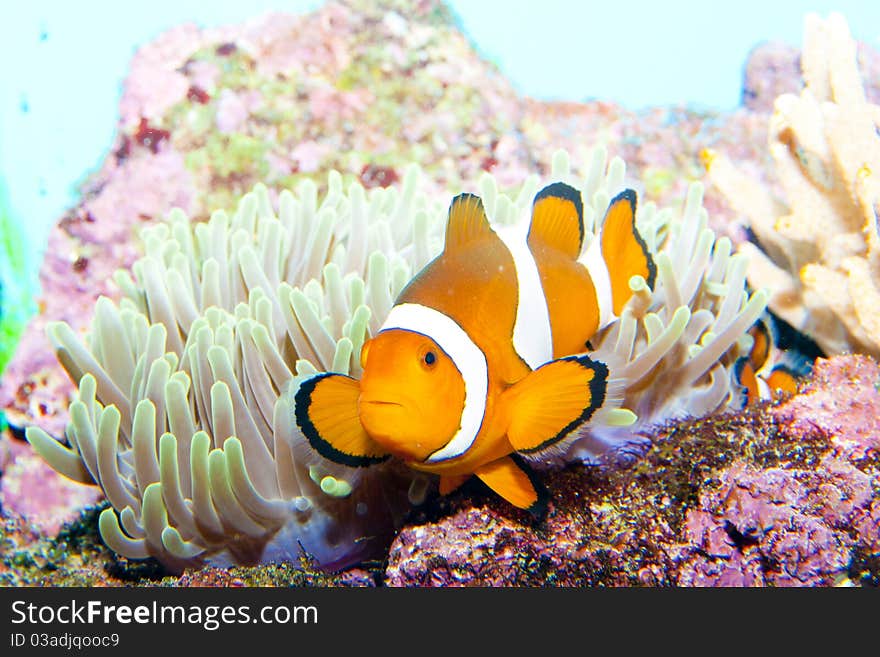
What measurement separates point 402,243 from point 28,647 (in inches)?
53.8

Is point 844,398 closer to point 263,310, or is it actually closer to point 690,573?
point 690,573

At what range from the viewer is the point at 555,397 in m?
1.13

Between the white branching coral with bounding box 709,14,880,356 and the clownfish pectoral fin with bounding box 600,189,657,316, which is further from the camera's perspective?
the white branching coral with bounding box 709,14,880,356

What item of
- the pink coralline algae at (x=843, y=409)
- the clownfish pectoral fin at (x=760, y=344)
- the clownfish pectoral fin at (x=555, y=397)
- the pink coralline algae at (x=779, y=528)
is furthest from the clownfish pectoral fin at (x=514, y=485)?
the clownfish pectoral fin at (x=760, y=344)

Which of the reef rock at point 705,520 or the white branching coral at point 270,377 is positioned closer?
the reef rock at point 705,520

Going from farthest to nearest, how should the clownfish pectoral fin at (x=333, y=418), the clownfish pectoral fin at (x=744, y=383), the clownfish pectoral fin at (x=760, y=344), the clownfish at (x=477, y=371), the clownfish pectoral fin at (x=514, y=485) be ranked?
the clownfish pectoral fin at (x=760, y=344)
the clownfish pectoral fin at (x=744, y=383)
the clownfish pectoral fin at (x=514, y=485)
the clownfish pectoral fin at (x=333, y=418)
the clownfish at (x=477, y=371)

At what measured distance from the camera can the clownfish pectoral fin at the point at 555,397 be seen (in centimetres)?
112

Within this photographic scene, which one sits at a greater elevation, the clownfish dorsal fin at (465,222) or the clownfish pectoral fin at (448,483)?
the clownfish dorsal fin at (465,222)

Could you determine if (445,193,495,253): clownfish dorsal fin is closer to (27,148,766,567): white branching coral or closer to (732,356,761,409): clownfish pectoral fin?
(27,148,766,567): white branching coral

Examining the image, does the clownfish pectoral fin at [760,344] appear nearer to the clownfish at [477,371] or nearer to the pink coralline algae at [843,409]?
the pink coralline algae at [843,409]

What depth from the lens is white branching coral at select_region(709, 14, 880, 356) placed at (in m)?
1.83

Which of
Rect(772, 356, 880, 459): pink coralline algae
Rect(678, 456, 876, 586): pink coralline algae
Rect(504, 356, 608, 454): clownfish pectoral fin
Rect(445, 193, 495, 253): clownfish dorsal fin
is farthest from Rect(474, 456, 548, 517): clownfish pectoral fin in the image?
Rect(772, 356, 880, 459): pink coralline algae

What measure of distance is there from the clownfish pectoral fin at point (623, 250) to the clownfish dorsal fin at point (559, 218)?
0.20ft

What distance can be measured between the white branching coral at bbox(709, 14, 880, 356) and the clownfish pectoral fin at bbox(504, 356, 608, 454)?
1120 millimetres
